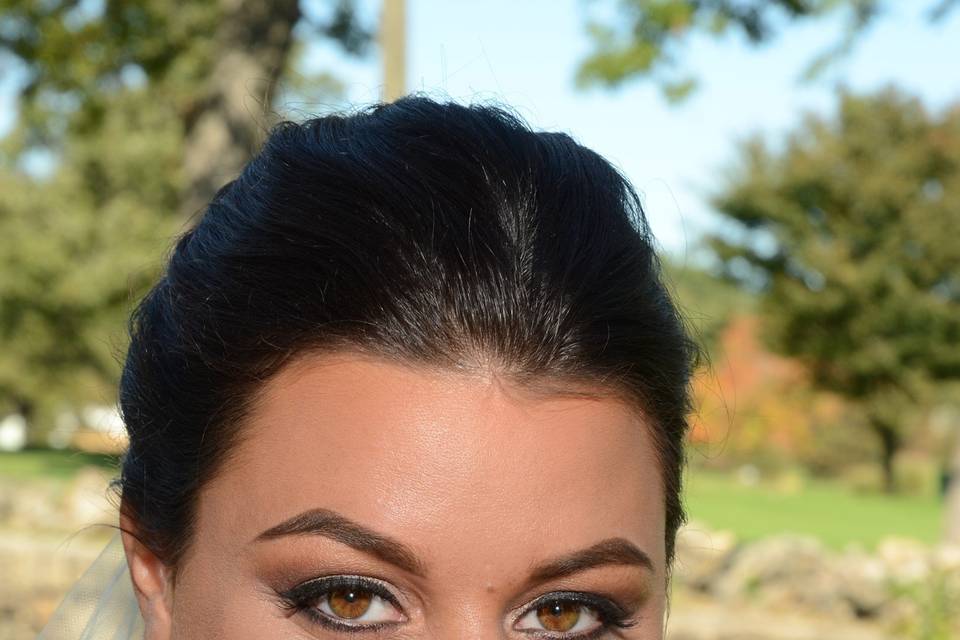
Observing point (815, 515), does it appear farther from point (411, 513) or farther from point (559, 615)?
point (411, 513)

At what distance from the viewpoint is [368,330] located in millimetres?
1833

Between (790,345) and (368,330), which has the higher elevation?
(790,345)

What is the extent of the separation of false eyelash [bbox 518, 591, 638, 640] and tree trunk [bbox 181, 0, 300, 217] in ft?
24.8

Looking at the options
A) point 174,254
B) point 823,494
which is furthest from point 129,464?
point 823,494

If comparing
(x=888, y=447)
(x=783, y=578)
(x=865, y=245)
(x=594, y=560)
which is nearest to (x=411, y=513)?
(x=594, y=560)

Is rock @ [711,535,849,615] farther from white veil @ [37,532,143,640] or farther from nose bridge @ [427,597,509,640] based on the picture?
nose bridge @ [427,597,509,640]

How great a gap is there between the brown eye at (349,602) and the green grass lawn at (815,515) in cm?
1314

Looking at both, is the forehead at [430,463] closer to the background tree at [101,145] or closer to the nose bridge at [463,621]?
the nose bridge at [463,621]

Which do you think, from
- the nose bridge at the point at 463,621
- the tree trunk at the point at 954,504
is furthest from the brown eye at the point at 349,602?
the tree trunk at the point at 954,504

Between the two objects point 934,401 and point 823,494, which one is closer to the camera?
point 823,494

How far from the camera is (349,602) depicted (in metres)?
1.80

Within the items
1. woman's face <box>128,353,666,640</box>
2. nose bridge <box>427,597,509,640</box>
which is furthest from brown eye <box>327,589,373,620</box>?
nose bridge <box>427,597,509,640</box>

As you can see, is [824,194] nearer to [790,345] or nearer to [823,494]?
[790,345]

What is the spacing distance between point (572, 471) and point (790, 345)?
1561 inches
